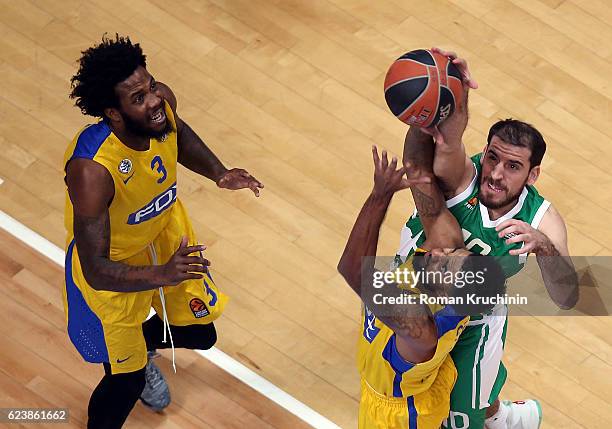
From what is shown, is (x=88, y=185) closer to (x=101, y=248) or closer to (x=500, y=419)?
(x=101, y=248)

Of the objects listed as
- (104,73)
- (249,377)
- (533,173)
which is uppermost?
(104,73)

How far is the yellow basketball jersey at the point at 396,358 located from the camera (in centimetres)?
439

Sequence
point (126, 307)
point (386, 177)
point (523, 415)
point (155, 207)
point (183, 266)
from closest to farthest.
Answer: point (386, 177)
point (183, 266)
point (155, 207)
point (126, 307)
point (523, 415)

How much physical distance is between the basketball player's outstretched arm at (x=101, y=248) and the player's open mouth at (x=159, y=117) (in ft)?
0.91

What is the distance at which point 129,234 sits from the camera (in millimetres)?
4719

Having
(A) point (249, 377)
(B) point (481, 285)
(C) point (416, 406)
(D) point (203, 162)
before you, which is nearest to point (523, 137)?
(B) point (481, 285)

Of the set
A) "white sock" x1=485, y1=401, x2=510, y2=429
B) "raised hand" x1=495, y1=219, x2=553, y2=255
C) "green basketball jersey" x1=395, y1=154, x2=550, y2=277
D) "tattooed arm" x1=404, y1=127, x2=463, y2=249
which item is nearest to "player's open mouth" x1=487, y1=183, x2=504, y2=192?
"green basketball jersey" x1=395, y1=154, x2=550, y2=277

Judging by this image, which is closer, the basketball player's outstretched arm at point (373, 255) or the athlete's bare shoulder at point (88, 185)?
the basketball player's outstretched arm at point (373, 255)

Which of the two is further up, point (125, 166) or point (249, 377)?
point (125, 166)

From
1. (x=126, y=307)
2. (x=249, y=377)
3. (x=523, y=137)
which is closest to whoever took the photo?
(x=523, y=137)

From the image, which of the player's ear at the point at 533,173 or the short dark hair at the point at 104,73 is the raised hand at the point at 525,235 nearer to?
the player's ear at the point at 533,173

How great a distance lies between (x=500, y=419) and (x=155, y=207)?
69.6 inches

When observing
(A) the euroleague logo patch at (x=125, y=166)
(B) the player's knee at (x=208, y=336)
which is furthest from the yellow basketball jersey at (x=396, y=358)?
(A) the euroleague logo patch at (x=125, y=166)

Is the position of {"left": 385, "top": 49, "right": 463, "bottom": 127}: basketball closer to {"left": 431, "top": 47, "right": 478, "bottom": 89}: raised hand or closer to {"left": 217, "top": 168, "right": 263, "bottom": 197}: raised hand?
{"left": 431, "top": 47, "right": 478, "bottom": 89}: raised hand
